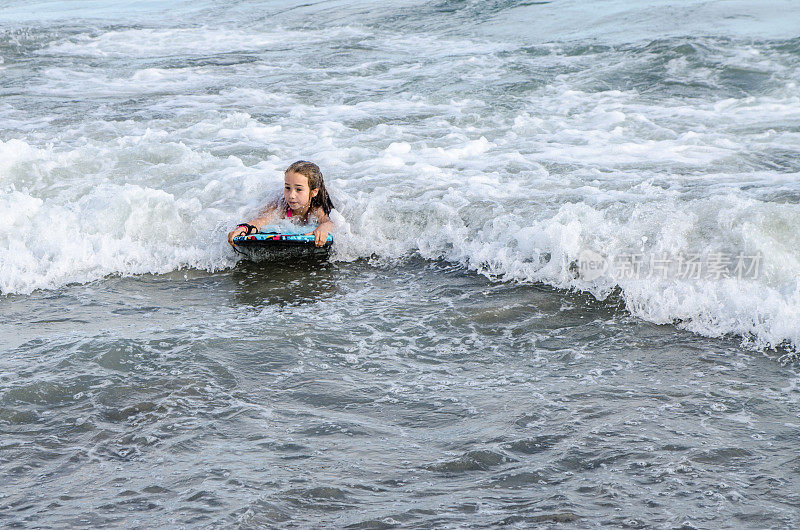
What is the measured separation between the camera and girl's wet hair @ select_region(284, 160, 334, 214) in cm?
711

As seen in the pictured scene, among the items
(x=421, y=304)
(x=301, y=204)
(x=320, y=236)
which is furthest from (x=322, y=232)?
(x=421, y=304)

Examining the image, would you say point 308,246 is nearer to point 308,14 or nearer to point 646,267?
point 646,267

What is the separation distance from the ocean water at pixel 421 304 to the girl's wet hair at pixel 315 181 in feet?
0.75

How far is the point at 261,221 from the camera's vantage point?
729 centimetres

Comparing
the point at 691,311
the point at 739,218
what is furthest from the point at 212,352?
the point at 739,218

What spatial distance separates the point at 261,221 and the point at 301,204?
1.32 ft

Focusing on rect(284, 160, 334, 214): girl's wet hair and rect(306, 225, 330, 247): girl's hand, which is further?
rect(284, 160, 334, 214): girl's wet hair

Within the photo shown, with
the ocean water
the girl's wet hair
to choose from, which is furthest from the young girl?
the ocean water

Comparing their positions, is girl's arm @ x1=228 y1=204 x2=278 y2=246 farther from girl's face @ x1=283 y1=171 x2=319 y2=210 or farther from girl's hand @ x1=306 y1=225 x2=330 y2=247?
girl's hand @ x1=306 y1=225 x2=330 y2=247

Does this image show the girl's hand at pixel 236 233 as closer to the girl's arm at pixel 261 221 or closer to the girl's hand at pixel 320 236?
the girl's arm at pixel 261 221

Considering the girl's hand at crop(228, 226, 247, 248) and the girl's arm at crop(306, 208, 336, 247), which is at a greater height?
the girl's hand at crop(228, 226, 247, 248)

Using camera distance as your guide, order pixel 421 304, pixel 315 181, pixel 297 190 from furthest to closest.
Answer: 1. pixel 315 181
2. pixel 297 190
3. pixel 421 304

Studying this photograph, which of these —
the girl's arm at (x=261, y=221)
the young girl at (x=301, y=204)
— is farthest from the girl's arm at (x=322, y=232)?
the girl's arm at (x=261, y=221)

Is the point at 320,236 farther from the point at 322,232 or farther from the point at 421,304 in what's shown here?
the point at 421,304
